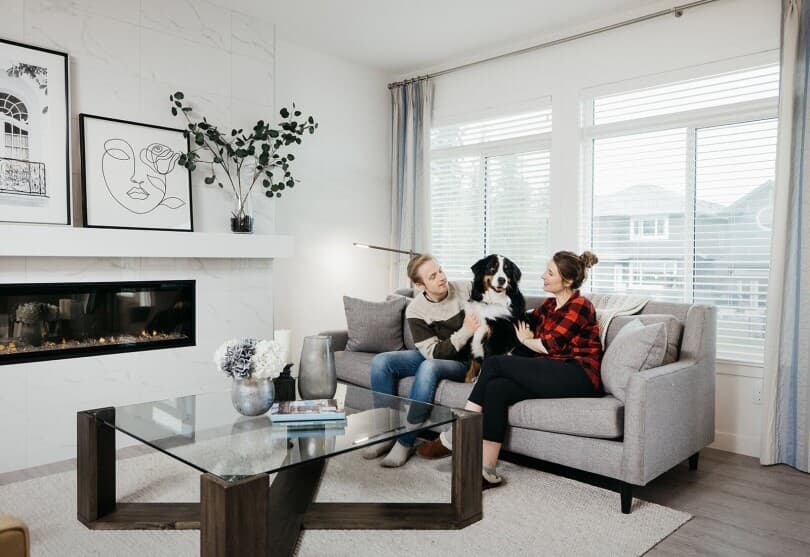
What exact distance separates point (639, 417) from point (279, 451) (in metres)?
1.45

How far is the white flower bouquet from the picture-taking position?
2301 mm

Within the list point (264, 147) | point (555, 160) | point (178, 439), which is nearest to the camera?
point (178, 439)

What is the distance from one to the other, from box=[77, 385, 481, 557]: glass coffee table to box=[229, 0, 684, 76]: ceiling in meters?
2.53

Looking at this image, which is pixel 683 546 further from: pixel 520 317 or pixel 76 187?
pixel 76 187

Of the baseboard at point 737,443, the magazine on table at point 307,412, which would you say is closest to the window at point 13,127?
the magazine on table at point 307,412

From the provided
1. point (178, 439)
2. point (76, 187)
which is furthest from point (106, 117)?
point (178, 439)

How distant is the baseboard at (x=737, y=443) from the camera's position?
3.37 metres

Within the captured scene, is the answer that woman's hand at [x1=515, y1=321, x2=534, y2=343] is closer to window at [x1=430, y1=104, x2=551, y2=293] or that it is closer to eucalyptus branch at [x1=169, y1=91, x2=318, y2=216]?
window at [x1=430, y1=104, x2=551, y2=293]

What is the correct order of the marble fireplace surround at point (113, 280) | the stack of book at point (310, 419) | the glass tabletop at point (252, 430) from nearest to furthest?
the glass tabletop at point (252, 430), the stack of book at point (310, 419), the marble fireplace surround at point (113, 280)

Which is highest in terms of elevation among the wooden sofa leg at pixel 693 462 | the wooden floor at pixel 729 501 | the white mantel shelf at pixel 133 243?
the white mantel shelf at pixel 133 243

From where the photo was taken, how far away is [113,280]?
340 centimetres

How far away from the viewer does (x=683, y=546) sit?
224 centimetres

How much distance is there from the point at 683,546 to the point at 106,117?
337 cm

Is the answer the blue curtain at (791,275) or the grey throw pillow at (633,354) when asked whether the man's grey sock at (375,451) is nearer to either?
the grey throw pillow at (633,354)
